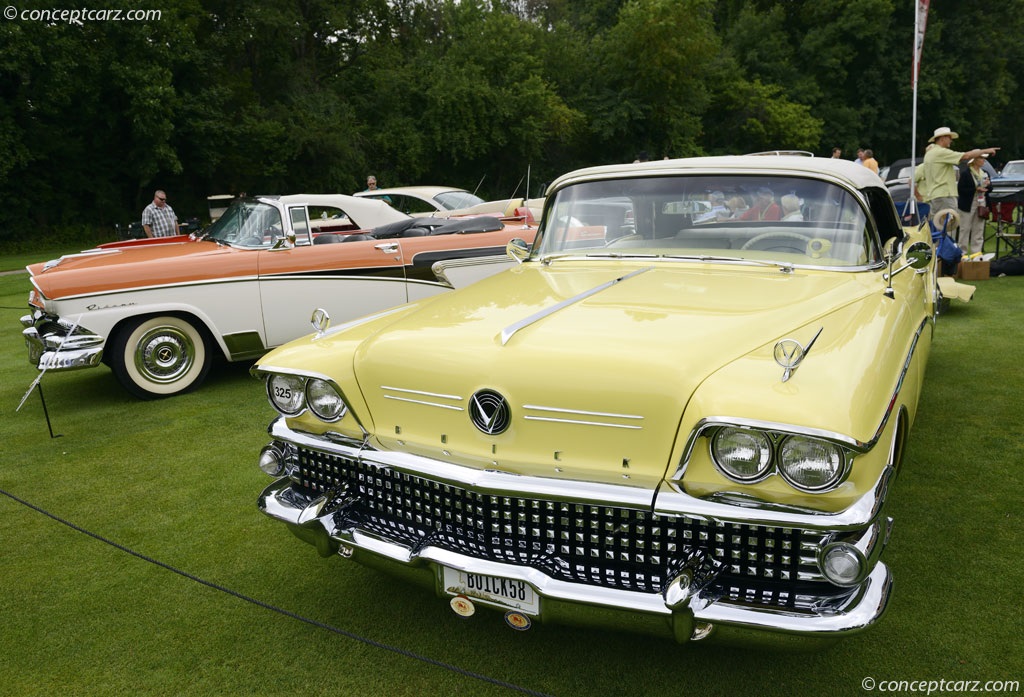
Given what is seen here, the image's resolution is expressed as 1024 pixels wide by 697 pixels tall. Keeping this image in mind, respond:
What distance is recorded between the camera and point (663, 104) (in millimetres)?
37125

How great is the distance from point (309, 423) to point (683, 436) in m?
1.50

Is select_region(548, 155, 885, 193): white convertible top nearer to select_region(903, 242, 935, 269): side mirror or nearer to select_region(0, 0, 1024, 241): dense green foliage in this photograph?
select_region(903, 242, 935, 269): side mirror

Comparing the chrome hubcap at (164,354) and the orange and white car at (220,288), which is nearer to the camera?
the orange and white car at (220,288)

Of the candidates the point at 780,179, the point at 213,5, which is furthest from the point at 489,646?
the point at 213,5

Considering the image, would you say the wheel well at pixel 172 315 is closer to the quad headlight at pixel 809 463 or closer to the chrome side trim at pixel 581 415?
the chrome side trim at pixel 581 415

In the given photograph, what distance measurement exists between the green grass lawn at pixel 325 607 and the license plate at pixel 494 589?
25 centimetres

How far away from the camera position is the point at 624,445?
2359mm

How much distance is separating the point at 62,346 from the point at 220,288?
1.26 meters

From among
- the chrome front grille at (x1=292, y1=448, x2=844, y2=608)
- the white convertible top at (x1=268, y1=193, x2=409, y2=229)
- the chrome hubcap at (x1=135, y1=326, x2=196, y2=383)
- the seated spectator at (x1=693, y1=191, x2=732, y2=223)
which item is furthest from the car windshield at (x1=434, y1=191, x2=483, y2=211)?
the chrome front grille at (x1=292, y1=448, x2=844, y2=608)

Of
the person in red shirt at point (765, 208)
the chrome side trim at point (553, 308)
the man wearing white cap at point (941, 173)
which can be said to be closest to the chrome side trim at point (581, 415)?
the chrome side trim at point (553, 308)

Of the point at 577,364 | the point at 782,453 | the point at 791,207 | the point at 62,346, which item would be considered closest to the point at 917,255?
the point at 791,207

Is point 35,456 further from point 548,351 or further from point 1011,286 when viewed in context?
point 1011,286

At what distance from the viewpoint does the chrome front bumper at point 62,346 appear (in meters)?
6.00

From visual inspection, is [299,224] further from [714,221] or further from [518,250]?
[714,221]
